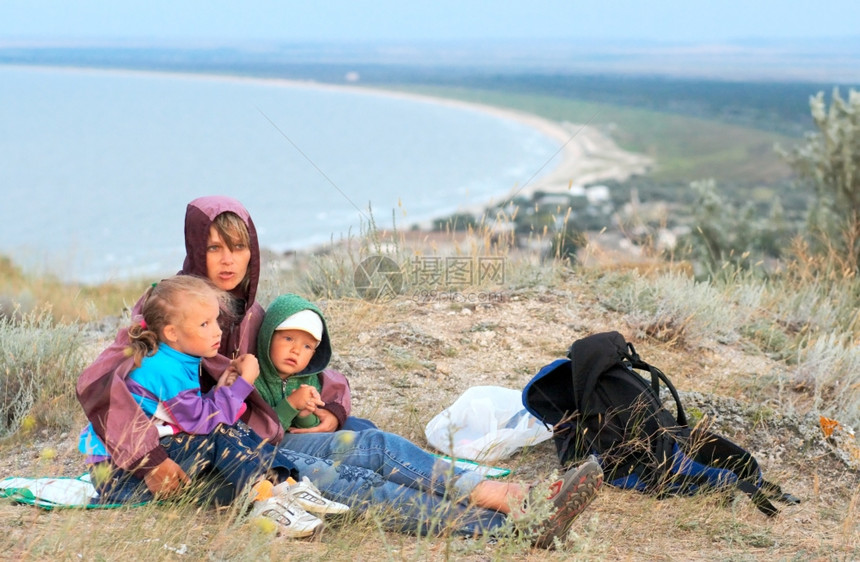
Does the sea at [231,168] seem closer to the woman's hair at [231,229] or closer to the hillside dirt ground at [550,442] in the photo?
the hillside dirt ground at [550,442]

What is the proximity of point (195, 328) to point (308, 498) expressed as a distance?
26.5 inches

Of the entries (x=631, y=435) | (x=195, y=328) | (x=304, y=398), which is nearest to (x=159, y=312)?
(x=195, y=328)

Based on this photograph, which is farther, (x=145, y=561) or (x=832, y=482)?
(x=832, y=482)

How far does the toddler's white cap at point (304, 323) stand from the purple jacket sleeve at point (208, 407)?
0.36 m

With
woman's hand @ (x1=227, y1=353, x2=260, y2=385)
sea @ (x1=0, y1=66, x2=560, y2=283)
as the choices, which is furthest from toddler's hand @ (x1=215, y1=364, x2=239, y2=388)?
sea @ (x1=0, y1=66, x2=560, y2=283)

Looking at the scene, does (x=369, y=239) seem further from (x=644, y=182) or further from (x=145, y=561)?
(x=644, y=182)

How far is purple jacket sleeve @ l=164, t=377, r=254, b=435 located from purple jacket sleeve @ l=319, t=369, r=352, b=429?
530 millimetres

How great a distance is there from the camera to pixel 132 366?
274 cm

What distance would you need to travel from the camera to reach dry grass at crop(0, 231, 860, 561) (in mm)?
2529

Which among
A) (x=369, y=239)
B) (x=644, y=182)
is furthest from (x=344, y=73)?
(x=369, y=239)

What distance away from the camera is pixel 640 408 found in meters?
3.46

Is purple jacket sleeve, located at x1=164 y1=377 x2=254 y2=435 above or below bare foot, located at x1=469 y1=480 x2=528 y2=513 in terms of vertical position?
above

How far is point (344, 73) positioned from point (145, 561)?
388ft

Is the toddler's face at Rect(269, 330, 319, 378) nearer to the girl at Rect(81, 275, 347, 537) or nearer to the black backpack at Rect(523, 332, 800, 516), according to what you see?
the girl at Rect(81, 275, 347, 537)
